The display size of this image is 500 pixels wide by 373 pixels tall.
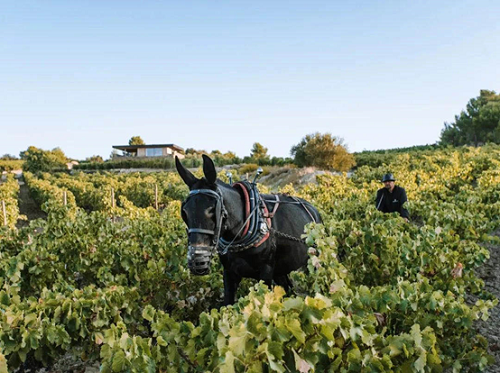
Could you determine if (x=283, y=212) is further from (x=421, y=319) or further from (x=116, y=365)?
(x=116, y=365)

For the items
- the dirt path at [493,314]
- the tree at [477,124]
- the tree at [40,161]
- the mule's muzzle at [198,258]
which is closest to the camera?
the mule's muzzle at [198,258]

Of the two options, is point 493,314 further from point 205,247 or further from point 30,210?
point 30,210

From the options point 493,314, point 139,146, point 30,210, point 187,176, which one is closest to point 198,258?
point 187,176

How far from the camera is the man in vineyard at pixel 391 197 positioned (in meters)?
7.28

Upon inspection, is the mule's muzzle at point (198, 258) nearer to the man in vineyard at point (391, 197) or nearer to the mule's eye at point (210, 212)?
the mule's eye at point (210, 212)

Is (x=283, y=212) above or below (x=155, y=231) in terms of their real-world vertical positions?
above

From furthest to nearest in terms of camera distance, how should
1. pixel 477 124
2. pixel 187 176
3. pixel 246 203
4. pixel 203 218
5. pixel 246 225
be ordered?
pixel 477 124
pixel 246 203
pixel 246 225
pixel 187 176
pixel 203 218

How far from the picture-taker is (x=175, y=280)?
15.4ft

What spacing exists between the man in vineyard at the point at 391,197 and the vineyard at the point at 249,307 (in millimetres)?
830

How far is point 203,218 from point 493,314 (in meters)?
4.79

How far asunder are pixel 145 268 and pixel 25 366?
167 cm

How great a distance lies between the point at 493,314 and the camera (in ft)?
17.8

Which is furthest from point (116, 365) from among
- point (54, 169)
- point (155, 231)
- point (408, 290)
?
point (54, 169)

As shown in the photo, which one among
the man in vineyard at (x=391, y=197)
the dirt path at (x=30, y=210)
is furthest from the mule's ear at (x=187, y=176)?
the dirt path at (x=30, y=210)
